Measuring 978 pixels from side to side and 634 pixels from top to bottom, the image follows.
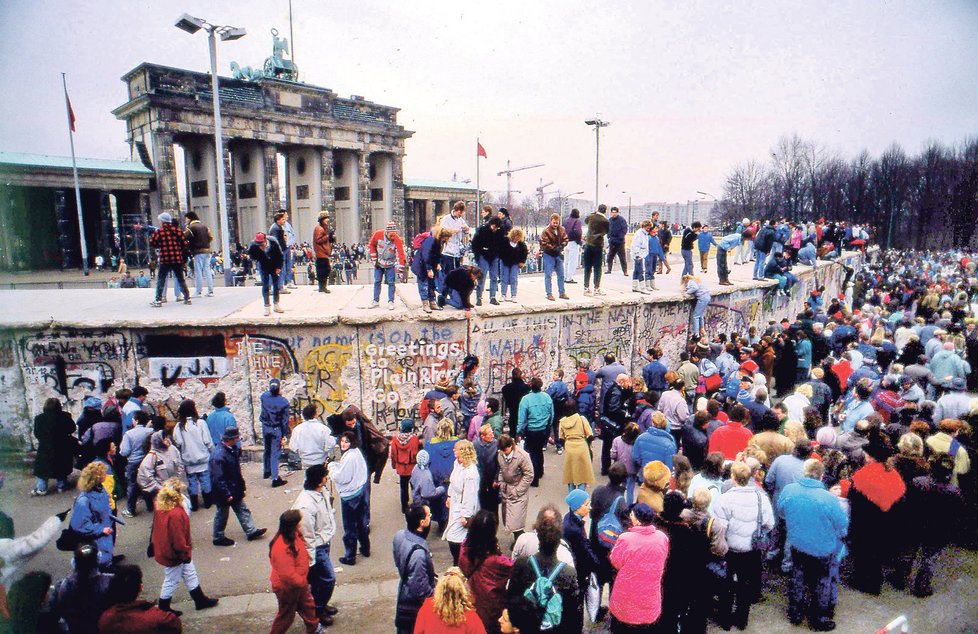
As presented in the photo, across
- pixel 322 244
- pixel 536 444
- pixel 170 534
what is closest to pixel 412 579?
pixel 170 534

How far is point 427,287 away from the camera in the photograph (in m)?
11.2

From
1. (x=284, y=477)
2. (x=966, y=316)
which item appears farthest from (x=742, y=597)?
(x=966, y=316)

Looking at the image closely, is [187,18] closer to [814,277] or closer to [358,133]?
[814,277]

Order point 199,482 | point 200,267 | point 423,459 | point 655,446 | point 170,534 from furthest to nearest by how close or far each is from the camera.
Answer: point 200,267 < point 199,482 < point 655,446 < point 423,459 < point 170,534

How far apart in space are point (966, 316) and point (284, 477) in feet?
63.4

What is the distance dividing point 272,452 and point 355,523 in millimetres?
2995

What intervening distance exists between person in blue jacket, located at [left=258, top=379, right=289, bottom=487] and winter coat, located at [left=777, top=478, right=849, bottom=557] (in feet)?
24.1

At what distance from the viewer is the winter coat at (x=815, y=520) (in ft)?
17.7

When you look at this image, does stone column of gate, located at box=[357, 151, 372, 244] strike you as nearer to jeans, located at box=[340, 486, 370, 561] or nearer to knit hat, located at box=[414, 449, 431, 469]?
jeans, located at box=[340, 486, 370, 561]

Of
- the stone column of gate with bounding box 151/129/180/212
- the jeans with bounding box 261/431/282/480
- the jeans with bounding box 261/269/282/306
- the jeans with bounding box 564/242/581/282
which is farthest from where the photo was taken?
the stone column of gate with bounding box 151/129/180/212

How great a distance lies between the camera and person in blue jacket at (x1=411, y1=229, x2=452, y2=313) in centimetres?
1093

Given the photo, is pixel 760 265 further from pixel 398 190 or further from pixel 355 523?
Result: pixel 398 190

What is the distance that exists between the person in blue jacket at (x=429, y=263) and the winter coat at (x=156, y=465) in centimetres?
518

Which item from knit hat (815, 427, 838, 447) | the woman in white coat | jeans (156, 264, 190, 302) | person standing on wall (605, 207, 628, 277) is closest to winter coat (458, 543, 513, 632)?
the woman in white coat
